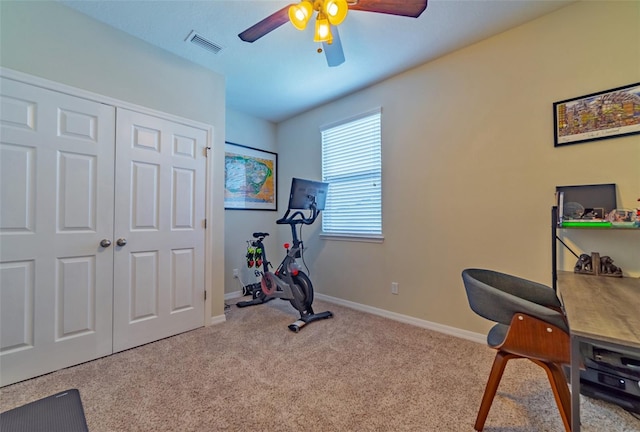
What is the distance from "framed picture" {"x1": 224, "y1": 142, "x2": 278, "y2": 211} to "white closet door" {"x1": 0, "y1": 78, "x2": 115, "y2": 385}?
5.25ft

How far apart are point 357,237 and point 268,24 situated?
2.30 meters

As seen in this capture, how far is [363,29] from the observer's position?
2215mm

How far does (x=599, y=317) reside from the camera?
1006mm

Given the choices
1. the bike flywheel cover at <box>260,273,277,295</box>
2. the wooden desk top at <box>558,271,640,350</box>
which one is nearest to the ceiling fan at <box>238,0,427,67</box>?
the wooden desk top at <box>558,271,640,350</box>

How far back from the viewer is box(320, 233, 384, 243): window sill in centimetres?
309

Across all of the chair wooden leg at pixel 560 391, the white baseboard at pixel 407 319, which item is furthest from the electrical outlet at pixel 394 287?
the chair wooden leg at pixel 560 391

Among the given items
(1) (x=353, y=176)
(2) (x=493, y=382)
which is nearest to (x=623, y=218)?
(2) (x=493, y=382)

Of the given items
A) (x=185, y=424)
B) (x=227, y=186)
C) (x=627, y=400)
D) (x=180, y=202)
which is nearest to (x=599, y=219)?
(x=627, y=400)

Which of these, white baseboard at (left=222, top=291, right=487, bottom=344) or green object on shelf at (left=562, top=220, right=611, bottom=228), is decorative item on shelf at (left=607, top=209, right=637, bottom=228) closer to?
green object on shelf at (left=562, top=220, right=611, bottom=228)

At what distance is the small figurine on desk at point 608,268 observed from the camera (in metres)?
1.75

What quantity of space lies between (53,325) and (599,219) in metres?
3.78

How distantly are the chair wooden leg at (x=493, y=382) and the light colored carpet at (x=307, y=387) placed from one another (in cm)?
8

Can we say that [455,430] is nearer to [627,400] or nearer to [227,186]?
[627,400]

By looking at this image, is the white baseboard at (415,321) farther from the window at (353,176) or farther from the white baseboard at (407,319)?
the window at (353,176)
